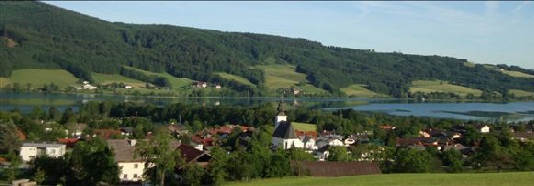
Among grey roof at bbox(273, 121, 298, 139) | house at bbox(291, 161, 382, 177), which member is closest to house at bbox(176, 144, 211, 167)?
house at bbox(291, 161, 382, 177)

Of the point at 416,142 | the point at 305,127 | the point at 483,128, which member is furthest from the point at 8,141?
the point at 483,128

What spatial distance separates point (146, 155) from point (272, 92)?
145 meters

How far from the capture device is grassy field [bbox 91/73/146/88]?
527 ft

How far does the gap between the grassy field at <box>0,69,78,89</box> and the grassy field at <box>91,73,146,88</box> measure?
6941 mm

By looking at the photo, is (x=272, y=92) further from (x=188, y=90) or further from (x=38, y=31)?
(x=38, y=31)

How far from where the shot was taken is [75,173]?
32625 mm

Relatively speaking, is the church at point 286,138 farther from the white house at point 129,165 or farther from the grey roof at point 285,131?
the white house at point 129,165

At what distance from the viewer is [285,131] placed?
56.0 meters

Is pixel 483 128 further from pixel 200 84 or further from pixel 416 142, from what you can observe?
pixel 200 84

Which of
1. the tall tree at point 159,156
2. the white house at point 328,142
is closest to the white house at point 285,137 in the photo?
the white house at point 328,142

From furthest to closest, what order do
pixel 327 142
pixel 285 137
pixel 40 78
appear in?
pixel 40 78 < pixel 327 142 < pixel 285 137

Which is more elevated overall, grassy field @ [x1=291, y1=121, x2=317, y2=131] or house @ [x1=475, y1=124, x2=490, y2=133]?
house @ [x1=475, y1=124, x2=490, y2=133]

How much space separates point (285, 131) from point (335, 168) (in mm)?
19577

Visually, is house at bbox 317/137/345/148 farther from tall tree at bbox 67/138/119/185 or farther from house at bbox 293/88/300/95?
house at bbox 293/88/300/95
